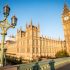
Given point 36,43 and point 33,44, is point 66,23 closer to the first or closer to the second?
point 36,43

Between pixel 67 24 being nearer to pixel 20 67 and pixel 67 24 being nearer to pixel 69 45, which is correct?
pixel 69 45

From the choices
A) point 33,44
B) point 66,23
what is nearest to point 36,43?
point 33,44

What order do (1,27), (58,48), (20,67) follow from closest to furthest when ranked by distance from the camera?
(20,67), (1,27), (58,48)

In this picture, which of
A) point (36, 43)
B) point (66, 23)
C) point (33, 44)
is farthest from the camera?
point (66, 23)

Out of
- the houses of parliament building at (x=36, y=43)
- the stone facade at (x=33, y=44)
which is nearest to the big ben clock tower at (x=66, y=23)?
the houses of parliament building at (x=36, y=43)

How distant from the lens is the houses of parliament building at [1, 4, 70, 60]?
169ft

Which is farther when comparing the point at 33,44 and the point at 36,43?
the point at 36,43

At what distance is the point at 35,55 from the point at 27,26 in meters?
12.9

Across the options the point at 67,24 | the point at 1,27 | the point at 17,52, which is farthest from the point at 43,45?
the point at 1,27

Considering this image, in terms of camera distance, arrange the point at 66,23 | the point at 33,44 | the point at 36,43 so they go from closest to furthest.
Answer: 1. the point at 33,44
2. the point at 36,43
3. the point at 66,23

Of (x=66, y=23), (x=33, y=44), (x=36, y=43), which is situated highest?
(x=66, y=23)

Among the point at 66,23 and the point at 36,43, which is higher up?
the point at 66,23

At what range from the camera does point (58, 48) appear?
206 feet

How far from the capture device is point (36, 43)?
2071 inches
